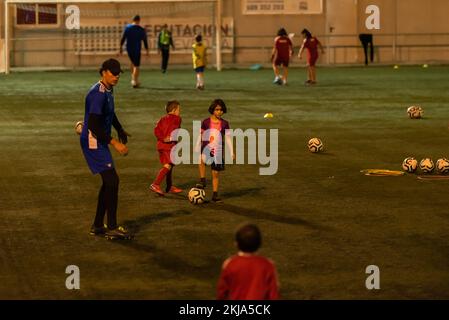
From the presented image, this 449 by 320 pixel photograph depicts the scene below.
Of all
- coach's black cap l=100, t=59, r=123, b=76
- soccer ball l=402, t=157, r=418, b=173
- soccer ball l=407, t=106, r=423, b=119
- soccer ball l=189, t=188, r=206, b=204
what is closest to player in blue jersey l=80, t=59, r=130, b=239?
Result: coach's black cap l=100, t=59, r=123, b=76

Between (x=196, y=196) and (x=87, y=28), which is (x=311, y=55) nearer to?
(x=87, y=28)

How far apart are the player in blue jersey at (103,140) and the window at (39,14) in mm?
36729

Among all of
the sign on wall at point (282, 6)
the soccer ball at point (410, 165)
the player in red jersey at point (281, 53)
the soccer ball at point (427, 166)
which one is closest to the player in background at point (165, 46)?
the sign on wall at point (282, 6)

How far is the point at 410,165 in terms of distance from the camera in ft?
57.0

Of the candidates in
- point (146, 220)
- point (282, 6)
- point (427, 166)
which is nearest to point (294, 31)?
point (282, 6)

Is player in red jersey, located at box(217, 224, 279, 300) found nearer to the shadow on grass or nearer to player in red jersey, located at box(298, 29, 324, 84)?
the shadow on grass

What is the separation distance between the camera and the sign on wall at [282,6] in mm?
50469

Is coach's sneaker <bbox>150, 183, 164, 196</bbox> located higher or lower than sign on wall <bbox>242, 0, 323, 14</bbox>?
lower

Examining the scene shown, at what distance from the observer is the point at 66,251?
12023 mm

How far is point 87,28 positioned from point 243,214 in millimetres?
35880

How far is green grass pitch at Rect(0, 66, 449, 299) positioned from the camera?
1070cm

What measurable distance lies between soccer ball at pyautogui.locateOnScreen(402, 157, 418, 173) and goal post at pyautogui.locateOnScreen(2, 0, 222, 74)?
31.0m

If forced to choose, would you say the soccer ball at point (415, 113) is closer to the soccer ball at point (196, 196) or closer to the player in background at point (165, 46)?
the soccer ball at point (196, 196)
